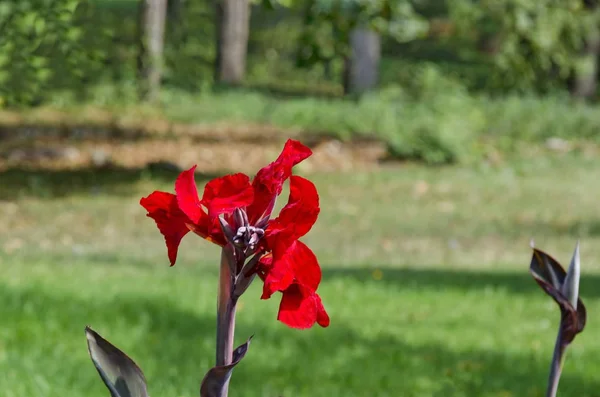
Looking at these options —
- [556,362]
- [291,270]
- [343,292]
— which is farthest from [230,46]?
[291,270]

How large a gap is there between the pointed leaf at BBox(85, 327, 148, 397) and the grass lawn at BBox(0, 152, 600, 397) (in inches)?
95.0

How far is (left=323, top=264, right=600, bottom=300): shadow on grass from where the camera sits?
801 centimetres

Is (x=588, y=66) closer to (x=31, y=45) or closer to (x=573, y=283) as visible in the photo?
(x=31, y=45)

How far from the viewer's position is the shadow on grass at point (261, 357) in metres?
4.36

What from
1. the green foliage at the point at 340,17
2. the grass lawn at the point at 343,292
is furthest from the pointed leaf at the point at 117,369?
the green foliage at the point at 340,17

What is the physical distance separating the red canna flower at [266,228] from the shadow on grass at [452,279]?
631 cm

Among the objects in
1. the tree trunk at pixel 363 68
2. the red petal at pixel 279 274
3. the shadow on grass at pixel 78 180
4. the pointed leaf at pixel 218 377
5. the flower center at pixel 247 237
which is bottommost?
the shadow on grass at pixel 78 180

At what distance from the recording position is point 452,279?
8.50m

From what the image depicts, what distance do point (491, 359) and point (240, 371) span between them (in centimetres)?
134

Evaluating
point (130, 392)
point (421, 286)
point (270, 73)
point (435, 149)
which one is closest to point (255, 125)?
point (435, 149)

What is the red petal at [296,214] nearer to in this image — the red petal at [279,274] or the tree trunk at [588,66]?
the red petal at [279,274]

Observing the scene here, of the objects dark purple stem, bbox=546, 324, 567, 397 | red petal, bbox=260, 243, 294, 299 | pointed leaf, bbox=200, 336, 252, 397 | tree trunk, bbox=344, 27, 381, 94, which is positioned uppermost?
red petal, bbox=260, 243, 294, 299

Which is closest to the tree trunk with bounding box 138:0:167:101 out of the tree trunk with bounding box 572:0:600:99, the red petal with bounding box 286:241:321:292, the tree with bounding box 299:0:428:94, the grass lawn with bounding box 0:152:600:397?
the tree with bounding box 299:0:428:94

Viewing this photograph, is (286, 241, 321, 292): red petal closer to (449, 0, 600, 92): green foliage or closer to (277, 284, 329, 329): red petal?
(277, 284, 329, 329): red petal
